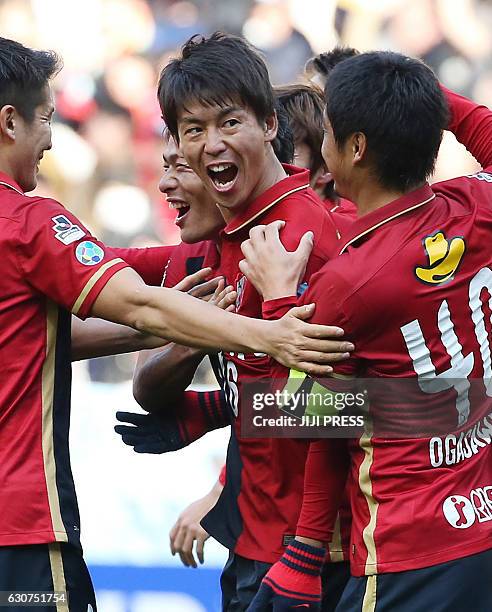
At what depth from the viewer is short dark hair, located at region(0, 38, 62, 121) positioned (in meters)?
3.00

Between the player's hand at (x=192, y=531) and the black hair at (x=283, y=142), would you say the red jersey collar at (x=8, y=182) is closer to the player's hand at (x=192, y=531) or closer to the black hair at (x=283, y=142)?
the black hair at (x=283, y=142)

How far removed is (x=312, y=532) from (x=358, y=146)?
897mm

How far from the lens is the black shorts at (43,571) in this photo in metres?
2.82

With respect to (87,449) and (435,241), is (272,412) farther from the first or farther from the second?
(87,449)

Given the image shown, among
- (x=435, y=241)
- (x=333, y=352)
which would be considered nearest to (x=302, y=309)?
(x=333, y=352)

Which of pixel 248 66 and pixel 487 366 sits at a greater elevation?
pixel 248 66

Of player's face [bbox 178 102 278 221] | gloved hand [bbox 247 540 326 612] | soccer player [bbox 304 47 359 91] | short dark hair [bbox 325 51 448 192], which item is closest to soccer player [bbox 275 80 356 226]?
soccer player [bbox 304 47 359 91]

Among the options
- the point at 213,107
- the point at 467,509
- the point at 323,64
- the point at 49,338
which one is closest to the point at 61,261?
the point at 49,338

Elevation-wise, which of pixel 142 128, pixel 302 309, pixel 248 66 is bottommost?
pixel 302 309

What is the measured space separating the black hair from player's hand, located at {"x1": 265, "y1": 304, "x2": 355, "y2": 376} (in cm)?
80

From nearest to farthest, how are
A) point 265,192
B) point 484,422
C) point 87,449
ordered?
point 484,422 → point 265,192 → point 87,449

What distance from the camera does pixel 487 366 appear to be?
2.76 m

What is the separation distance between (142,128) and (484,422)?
4.60 m

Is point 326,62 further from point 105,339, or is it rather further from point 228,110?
point 105,339
